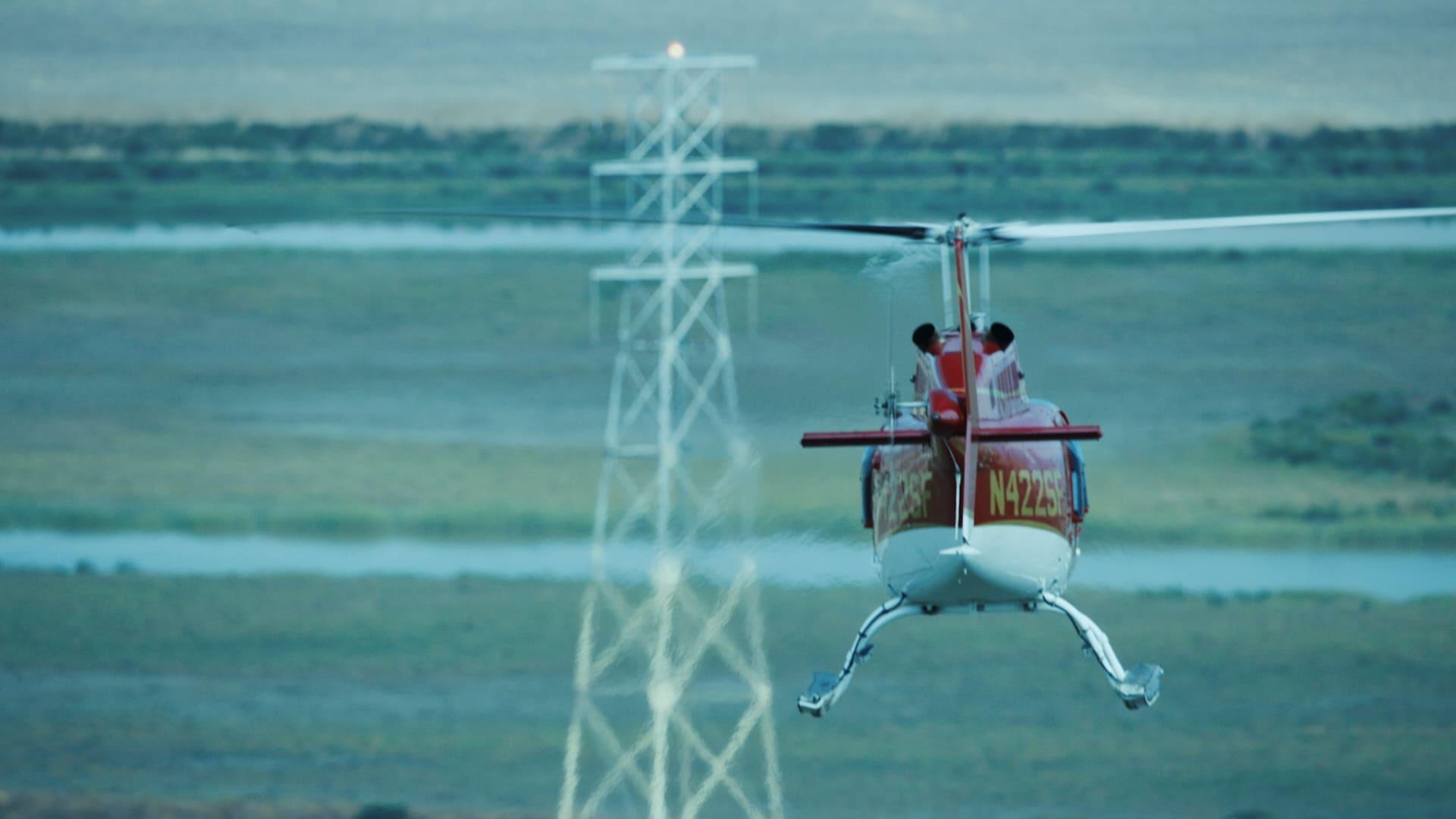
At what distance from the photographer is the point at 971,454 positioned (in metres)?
19.4

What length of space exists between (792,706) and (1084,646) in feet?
89.1

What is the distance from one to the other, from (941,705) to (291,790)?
12.1 m

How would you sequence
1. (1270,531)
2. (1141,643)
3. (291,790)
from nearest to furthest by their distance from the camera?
(291,790) → (1141,643) → (1270,531)

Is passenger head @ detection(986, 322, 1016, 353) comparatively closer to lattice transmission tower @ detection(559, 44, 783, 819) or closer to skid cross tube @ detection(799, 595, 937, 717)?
skid cross tube @ detection(799, 595, 937, 717)

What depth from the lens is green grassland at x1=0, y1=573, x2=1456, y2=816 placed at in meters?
46.6

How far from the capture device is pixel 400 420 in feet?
223

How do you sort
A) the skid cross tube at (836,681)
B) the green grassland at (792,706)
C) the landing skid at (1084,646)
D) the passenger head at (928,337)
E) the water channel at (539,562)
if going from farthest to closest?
the water channel at (539,562), the green grassland at (792,706), the skid cross tube at (836,681), the landing skid at (1084,646), the passenger head at (928,337)

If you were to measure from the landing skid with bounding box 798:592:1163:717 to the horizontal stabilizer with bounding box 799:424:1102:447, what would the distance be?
4.44ft

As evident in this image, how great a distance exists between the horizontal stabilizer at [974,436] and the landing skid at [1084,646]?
4.44ft

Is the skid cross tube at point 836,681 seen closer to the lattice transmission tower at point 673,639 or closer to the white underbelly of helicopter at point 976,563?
the white underbelly of helicopter at point 976,563

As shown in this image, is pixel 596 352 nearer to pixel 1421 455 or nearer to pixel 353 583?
pixel 353 583

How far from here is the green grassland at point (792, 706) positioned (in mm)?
46625

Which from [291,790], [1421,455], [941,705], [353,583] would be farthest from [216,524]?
[1421,455]

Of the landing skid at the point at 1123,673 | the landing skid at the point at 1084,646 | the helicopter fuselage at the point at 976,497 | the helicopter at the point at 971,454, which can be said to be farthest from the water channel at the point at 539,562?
the helicopter fuselage at the point at 976,497
